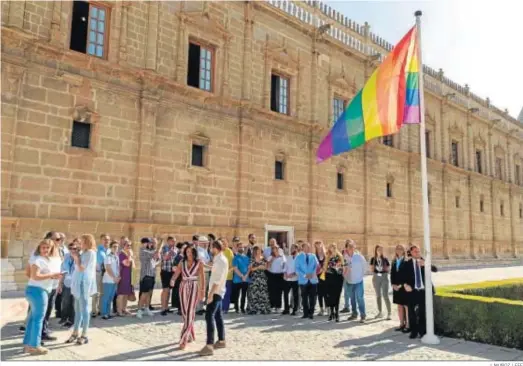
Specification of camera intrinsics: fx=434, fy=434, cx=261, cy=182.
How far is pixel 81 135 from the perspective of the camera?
490 inches

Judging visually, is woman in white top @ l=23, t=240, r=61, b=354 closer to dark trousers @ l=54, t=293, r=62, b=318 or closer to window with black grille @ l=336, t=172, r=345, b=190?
dark trousers @ l=54, t=293, r=62, b=318

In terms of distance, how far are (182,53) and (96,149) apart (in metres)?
4.66

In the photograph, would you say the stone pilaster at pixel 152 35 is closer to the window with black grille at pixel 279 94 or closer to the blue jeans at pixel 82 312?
the window with black grille at pixel 279 94

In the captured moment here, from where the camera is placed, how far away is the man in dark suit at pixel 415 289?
25.8 feet

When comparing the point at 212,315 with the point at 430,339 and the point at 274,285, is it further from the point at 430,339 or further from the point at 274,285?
the point at 274,285

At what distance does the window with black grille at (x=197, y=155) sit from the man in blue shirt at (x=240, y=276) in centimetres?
558

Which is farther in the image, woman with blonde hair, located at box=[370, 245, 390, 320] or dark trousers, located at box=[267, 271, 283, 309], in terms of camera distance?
dark trousers, located at box=[267, 271, 283, 309]

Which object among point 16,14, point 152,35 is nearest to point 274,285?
point 152,35

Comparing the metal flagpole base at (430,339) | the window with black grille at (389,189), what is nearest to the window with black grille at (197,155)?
the metal flagpole base at (430,339)

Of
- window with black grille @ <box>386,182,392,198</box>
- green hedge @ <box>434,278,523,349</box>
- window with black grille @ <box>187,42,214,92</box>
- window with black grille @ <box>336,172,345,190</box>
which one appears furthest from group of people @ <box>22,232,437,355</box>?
window with black grille @ <box>386,182,392,198</box>

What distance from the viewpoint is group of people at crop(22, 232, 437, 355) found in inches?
256

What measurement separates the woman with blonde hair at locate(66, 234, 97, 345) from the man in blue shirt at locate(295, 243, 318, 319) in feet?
15.2

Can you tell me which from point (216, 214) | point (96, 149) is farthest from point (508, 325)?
point (96, 149)

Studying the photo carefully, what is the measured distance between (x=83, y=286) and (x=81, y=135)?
6836 millimetres
